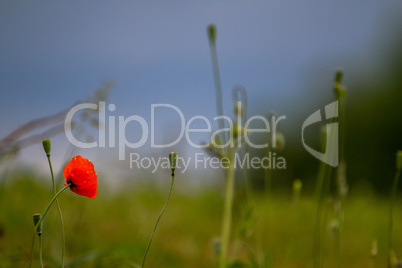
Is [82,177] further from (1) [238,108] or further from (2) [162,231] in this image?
(2) [162,231]

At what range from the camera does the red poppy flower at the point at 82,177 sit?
3.04ft

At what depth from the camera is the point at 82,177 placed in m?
0.93

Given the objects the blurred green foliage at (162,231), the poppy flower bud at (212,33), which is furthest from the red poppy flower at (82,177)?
the poppy flower bud at (212,33)

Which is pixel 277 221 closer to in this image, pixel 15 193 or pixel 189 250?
pixel 189 250

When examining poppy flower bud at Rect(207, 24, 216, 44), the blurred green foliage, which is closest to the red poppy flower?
the blurred green foliage

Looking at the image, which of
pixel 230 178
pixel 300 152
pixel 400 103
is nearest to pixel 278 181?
pixel 300 152

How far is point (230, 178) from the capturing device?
1477 millimetres

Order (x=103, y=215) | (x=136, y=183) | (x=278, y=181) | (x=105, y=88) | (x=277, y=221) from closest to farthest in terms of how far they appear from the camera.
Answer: (x=105, y=88), (x=103, y=215), (x=277, y=221), (x=136, y=183), (x=278, y=181)

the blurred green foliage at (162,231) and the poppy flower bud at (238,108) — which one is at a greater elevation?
the poppy flower bud at (238,108)

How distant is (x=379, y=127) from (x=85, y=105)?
8.93 m

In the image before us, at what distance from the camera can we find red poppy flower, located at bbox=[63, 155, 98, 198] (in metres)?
0.93

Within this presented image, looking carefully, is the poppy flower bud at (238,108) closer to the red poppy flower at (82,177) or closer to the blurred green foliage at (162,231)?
the blurred green foliage at (162,231)

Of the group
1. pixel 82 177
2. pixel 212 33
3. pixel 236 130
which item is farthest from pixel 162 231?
pixel 82 177

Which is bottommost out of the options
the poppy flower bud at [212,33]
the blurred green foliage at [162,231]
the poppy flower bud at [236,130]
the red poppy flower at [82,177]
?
the blurred green foliage at [162,231]
